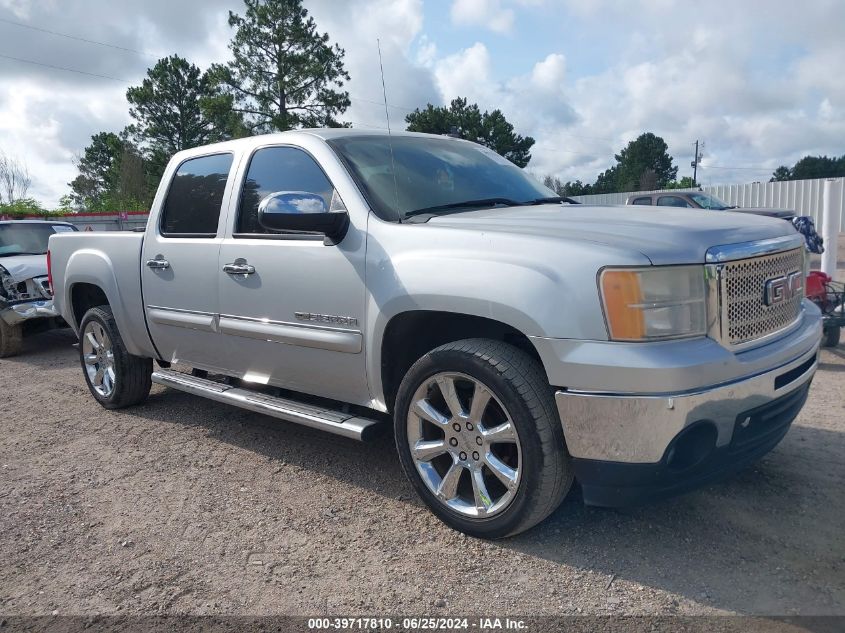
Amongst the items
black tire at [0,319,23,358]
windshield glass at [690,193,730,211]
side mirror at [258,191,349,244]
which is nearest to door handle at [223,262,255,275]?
side mirror at [258,191,349,244]

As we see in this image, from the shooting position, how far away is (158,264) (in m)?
4.45

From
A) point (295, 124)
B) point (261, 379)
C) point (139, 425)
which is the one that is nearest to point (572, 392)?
point (261, 379)

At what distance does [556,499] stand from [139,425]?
341 cm

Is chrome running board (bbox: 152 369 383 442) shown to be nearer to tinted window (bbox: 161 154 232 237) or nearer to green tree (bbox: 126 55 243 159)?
tinted window (bbox: 161 154 232 237)

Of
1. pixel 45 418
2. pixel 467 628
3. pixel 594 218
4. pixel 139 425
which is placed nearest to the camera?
pixel 467 628

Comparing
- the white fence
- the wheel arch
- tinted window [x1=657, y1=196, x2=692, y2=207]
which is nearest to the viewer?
the wheel arch

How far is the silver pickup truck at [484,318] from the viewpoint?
2.50m

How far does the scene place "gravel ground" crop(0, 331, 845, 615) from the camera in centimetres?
258

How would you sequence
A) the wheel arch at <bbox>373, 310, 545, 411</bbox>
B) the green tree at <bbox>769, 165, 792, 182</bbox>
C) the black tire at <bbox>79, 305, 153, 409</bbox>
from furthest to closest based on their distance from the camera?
the green tree at <bbox>769, 165, 792, 182</bbox>, the black tire at <bbox>79, 305, 153, 409</bbox>, the wheel arch at <bbox>373, 310, 545, 411</bbox>

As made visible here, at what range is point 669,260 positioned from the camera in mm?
2502

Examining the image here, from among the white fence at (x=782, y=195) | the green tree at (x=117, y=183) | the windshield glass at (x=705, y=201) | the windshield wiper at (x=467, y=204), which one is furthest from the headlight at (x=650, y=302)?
the green tree at (x=117, y=183)

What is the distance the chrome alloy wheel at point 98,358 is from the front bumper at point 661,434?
3947 mm

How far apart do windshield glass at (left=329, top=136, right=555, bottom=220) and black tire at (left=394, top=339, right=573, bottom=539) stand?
33.1 inches

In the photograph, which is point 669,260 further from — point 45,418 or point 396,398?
point 45,418
